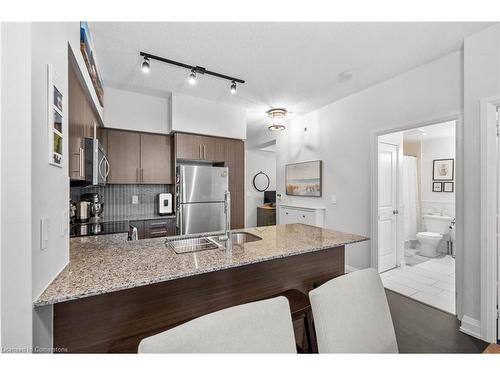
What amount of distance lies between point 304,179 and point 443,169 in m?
3.02

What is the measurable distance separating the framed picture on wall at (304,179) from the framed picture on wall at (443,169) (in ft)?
9.46

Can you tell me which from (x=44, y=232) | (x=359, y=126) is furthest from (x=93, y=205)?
(x=359, y=126)

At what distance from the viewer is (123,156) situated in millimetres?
3287

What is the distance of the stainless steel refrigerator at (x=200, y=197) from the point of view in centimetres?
330

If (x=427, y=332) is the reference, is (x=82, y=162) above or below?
above

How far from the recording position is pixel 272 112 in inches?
139

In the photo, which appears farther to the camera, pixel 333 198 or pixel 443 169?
pixel 443 169

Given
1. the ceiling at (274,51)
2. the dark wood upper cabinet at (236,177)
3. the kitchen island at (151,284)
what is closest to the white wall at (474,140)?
the ceiling at (274,51)

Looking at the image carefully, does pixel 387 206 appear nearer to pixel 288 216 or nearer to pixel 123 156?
pixel 288 216

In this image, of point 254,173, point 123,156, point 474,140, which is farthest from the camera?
point 254,173

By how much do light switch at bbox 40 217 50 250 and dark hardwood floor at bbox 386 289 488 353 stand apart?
248cm

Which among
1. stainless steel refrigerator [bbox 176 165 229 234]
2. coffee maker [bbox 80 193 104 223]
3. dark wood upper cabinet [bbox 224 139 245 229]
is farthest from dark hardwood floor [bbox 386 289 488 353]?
coffee maker [bbox 80 193 104 223]

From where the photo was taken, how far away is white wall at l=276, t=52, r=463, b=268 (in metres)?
2.34

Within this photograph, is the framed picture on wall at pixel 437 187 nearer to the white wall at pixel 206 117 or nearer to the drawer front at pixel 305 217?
the drawer front at pixel 305 217
